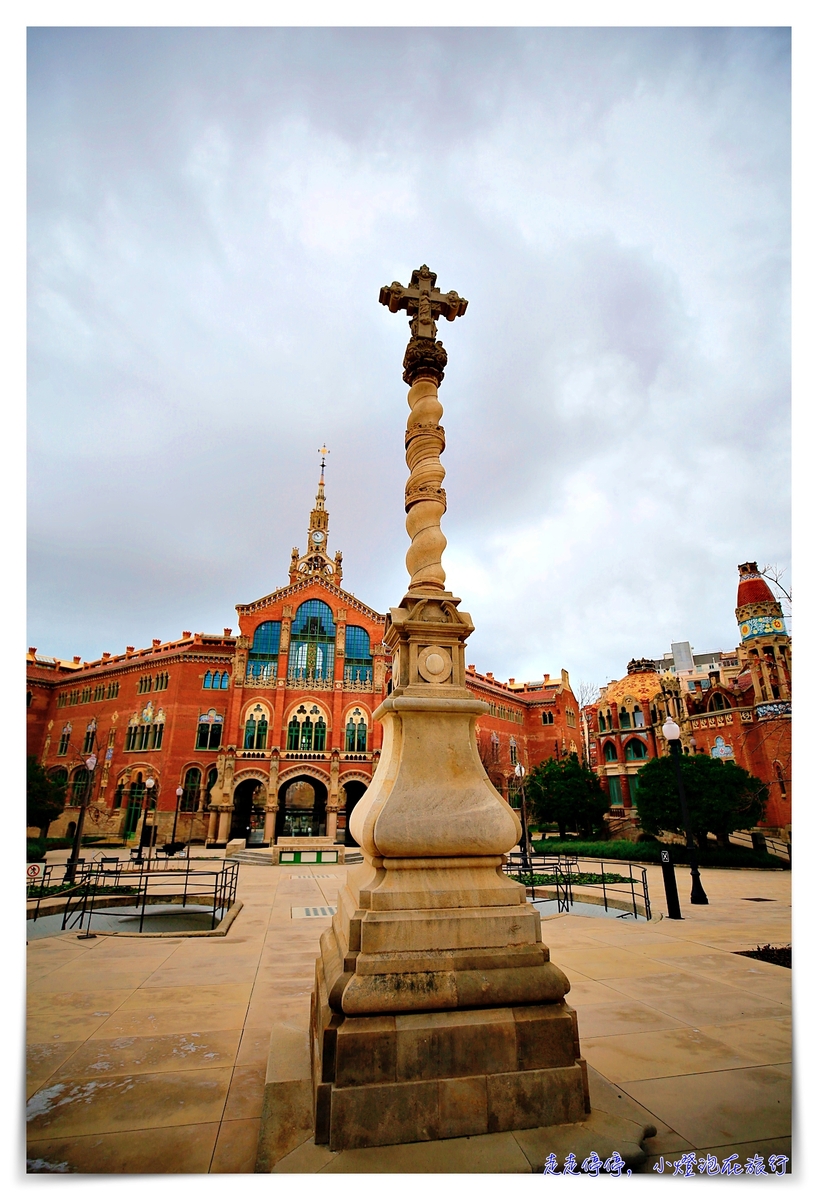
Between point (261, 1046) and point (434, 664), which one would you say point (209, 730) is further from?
point (434, 664)

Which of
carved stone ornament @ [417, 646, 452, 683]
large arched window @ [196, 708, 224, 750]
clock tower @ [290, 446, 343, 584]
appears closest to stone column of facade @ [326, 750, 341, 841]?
large arched window @ [196, 708, 224, 750]

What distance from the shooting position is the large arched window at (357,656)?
134 feet

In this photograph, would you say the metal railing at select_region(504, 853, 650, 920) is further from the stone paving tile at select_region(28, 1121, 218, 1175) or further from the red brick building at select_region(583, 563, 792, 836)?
the red brick building at select_region(583, 563, 792, 836)

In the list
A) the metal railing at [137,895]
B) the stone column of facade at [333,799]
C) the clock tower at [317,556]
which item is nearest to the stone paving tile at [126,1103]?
the metal railing at [137,895]

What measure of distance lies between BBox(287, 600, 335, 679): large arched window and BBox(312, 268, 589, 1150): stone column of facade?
118 feet

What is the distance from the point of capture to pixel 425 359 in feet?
18.7

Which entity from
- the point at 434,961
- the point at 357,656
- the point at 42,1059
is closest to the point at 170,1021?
the point at 42,1059

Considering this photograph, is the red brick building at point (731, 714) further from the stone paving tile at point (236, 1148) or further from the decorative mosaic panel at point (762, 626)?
the stone paving tile at point (236, 1148)

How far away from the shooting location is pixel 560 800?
33.9 m

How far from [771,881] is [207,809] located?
103ft

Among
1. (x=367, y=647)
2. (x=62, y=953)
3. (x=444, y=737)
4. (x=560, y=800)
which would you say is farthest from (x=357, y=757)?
(x=444, y=737)

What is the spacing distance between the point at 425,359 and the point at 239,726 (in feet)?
117

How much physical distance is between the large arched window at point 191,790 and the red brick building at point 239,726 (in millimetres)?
67

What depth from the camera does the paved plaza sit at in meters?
3.05
